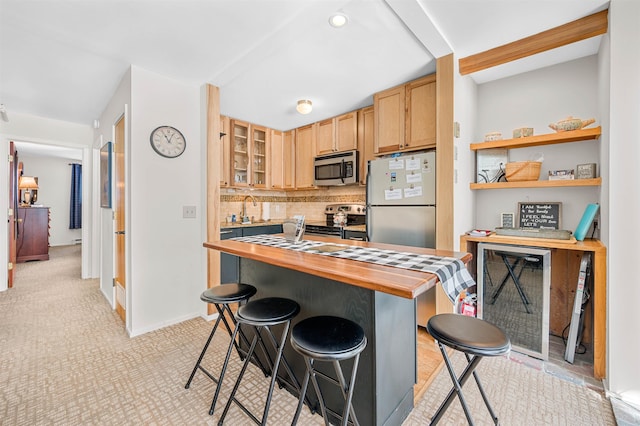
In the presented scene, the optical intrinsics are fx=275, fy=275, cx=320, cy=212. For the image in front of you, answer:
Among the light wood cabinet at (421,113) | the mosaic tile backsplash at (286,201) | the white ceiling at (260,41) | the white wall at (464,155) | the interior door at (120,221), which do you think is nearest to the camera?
the white ceiling at (260,41)

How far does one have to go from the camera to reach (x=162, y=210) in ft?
8.71

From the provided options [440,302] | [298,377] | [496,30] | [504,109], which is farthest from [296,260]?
[504,109]

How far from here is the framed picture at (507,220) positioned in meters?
2.56

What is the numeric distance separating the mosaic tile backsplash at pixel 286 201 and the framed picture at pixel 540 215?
186 cm

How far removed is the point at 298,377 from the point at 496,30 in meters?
2.76

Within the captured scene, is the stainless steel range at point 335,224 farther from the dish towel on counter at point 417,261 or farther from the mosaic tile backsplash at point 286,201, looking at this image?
the dish towel on counter at point 417,261

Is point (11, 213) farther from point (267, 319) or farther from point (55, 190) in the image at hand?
point (267, 319)

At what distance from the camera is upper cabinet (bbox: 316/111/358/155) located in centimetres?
361

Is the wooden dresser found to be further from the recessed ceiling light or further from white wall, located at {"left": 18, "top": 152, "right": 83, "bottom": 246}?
the recessed ceiling light

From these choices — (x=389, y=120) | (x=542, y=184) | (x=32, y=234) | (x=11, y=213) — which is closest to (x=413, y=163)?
(x=389, y=120)

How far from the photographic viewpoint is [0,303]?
10.6ft

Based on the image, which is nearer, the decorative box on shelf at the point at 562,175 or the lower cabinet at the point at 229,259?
the decorative box on shelf at the point at 562,175

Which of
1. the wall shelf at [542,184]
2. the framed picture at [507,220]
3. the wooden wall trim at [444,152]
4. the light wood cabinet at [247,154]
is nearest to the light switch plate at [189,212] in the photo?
the light wood cabinet at [247,154]

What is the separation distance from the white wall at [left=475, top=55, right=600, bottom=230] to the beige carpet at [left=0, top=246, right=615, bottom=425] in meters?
1.39
